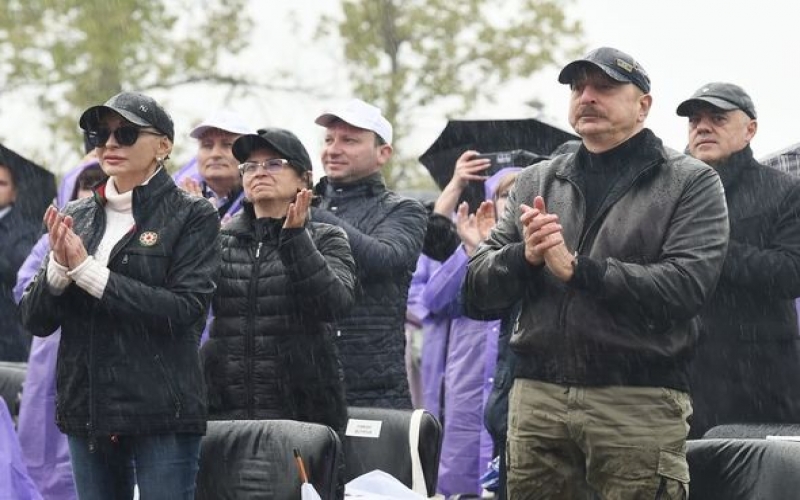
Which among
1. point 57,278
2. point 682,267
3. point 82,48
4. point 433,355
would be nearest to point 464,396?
point 433,355

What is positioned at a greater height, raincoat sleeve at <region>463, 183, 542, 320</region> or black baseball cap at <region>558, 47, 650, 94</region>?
black baseball cap at <region>558, 47, 650, 94</region>

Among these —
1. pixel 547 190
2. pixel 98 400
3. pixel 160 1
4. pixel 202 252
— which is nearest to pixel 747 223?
pixel 547 190

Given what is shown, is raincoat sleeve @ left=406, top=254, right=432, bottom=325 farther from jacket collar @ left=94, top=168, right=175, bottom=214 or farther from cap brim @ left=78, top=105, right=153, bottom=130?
cap brim @ left=78, top=105, right=153, bottom=130

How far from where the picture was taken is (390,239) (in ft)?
23.5

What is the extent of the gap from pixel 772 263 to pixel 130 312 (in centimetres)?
277

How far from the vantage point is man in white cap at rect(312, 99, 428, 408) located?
281 inches

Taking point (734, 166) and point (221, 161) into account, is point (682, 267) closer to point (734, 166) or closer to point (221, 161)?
point (734, 166)

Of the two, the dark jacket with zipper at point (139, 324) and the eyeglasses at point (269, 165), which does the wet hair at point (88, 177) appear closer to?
the eyeglasses at point (269, 165)

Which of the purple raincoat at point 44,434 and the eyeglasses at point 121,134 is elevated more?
the eyeglasses at point 121,134

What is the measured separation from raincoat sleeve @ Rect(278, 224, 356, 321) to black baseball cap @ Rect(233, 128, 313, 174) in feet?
1.04

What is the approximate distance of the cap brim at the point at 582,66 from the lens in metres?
5.27

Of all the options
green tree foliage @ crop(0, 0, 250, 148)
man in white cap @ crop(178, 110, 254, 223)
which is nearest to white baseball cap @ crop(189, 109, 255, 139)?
man in white cap @ crop(178, 110, 254, 223)

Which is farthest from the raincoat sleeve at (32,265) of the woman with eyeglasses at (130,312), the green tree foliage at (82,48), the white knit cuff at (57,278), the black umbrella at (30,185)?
the green tree foliage at (82,48)

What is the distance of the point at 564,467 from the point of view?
17.1ft
